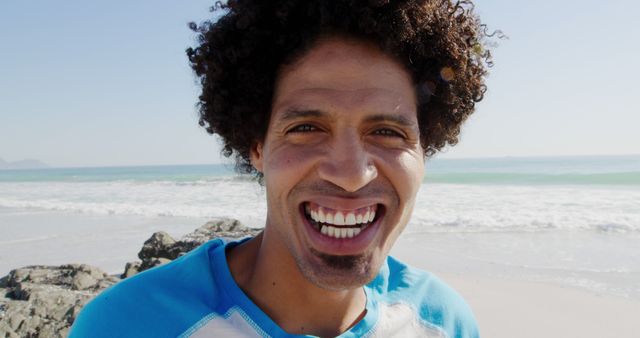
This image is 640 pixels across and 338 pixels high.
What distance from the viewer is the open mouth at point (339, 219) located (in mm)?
1838

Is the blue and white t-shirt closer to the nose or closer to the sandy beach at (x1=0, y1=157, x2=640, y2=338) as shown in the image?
the nose

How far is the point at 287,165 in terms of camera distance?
1904mm

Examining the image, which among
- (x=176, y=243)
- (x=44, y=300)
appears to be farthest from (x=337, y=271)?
(x=176, y=243)

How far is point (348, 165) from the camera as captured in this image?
5.89ft

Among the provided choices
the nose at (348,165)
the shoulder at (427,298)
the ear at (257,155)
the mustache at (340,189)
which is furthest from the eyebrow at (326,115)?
the shoulder at (427,298)

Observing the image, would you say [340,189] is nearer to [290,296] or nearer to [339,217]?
[339,217]

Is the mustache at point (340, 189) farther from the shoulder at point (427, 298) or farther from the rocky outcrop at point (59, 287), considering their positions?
the rocky outcrop at point (59, 287)

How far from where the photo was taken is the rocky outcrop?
14.5 feet

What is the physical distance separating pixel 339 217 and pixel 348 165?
0.19 meters

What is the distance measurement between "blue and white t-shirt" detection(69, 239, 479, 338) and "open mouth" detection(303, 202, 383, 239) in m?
0.35

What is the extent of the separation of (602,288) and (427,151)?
5.38 meters

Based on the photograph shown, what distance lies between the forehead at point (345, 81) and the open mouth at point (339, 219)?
1.19ft

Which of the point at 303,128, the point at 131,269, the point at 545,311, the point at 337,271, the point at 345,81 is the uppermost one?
the point at 345,81

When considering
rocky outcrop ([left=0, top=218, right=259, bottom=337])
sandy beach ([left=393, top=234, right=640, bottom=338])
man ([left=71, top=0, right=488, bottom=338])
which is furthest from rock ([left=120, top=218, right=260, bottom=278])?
man ([left=71, top=0, right=488, bottom=338])
